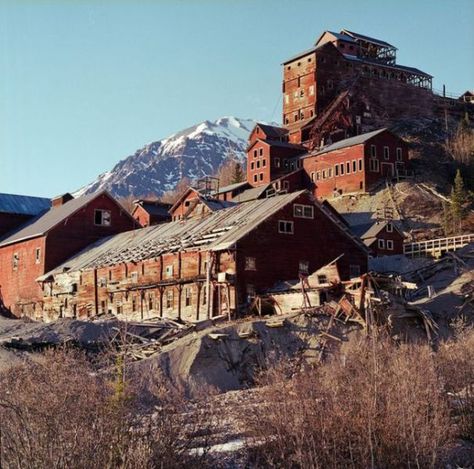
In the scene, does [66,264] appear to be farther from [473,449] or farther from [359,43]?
[359,43]

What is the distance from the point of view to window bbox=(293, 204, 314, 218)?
154 feet

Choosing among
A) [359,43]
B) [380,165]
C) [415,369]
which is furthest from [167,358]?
[359,43]

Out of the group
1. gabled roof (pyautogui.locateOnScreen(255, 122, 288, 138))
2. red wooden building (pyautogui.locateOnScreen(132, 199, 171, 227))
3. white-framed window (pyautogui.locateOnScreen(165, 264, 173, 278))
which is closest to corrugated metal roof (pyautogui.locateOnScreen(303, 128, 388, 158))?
gabled roof (pyautogui.locateOnScreen(255, 122, 288, 138))

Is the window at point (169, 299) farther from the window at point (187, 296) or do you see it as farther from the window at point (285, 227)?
the window at point (285, 227)

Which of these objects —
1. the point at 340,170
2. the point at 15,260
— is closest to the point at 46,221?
the point at 15,260

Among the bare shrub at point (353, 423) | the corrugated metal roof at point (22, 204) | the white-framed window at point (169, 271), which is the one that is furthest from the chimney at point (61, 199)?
the bare shrub at point (353, 423)

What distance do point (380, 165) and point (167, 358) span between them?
5574 centimetres

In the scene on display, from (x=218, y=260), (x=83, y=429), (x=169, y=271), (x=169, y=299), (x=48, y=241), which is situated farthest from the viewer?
(x=48, y=241)

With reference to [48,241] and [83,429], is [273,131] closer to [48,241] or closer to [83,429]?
[48,241]

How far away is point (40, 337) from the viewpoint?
40.0 meters

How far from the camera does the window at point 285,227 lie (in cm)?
4619

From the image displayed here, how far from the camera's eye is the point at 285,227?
46.5 m

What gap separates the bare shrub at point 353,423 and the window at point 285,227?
2597 centimetres

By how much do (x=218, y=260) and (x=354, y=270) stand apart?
8.99 m
